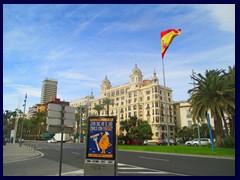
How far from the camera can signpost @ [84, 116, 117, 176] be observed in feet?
24.0

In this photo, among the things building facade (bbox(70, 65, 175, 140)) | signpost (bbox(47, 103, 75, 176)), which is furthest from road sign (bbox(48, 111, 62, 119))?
building facade (bbox(70, 65, 175, 140))

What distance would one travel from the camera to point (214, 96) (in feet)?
95.8

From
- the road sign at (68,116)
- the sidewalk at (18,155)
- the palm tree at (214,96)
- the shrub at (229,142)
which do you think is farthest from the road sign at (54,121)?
the shrub at (229,142)

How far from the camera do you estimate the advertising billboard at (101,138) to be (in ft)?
24.5

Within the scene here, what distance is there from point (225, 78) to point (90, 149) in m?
28.0

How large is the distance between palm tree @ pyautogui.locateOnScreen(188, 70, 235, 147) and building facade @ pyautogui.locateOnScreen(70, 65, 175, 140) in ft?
156

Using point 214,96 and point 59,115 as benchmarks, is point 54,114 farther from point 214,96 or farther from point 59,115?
point 214,96

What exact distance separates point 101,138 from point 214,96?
25.8m

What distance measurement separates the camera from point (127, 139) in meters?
45.2

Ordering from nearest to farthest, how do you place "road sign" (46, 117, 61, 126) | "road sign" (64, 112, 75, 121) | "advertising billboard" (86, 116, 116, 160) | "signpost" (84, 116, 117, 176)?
"signpost" (84, 116, 117, 176)
"advertising billboard" (86, 116, 116, 160)
"road sign" (46, 117, 61, 126)
"road sign" (64, 112, 75, 121)

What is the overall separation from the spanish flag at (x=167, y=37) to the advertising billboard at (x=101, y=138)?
27.7m

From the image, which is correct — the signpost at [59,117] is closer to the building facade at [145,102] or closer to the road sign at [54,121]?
the road sign at [54,121]

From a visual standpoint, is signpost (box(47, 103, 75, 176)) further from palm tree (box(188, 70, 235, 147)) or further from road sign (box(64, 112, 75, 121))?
palm tree (box(188, 70, 235, 147))

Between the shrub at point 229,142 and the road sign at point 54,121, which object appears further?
the shrub at point 229,142
